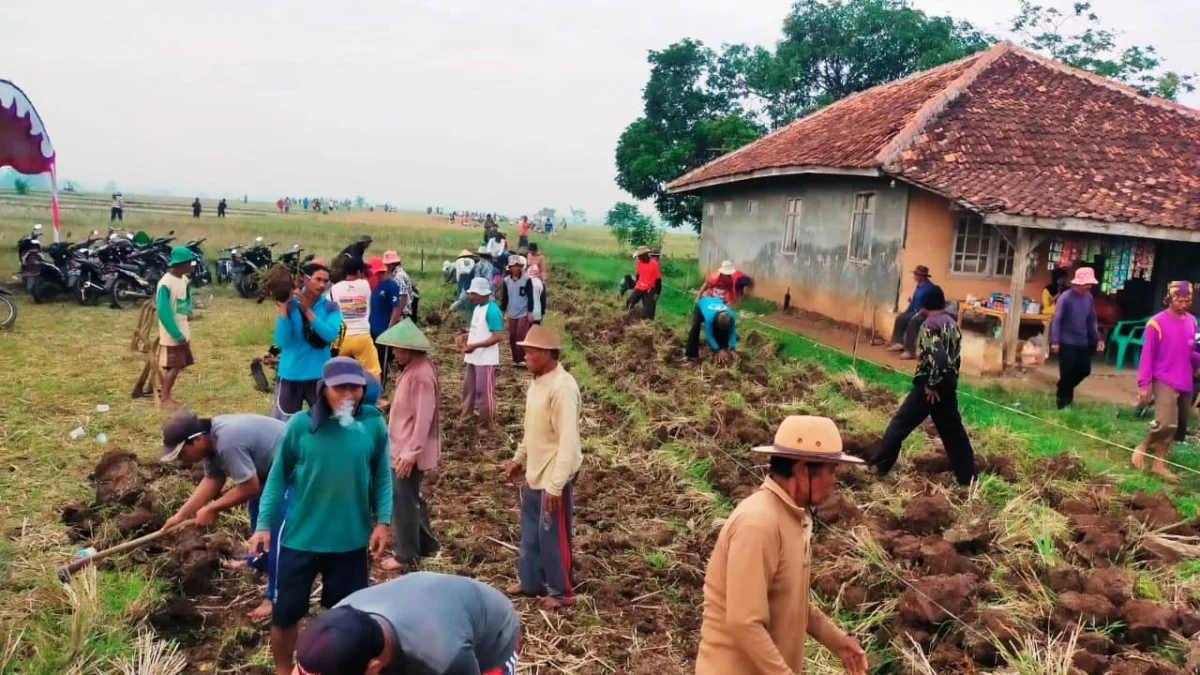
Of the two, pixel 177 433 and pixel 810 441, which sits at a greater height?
pixel 810 441

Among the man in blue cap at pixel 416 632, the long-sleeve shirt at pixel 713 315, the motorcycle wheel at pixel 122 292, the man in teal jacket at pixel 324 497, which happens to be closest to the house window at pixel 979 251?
the long-sleeve shirt at pixel 713 315

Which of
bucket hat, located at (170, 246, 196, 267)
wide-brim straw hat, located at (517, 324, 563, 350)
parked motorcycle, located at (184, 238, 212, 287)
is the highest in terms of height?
bucket hat, located at (170, 246, 196, 267)

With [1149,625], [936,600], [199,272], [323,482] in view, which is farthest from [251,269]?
[1149,625]

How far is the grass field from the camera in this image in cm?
425

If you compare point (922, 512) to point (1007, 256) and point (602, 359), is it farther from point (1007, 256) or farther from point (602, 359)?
point (1007, 256)

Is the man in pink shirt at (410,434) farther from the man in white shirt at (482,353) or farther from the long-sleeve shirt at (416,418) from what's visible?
the man in white shirt at (482,353)

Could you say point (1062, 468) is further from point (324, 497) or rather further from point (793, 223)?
point (793, 223)

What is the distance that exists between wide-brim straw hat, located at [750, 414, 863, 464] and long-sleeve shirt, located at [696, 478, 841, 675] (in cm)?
12

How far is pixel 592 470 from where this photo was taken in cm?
727

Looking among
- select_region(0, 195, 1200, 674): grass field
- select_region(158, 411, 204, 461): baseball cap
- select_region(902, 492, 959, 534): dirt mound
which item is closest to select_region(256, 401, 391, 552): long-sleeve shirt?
select_region(158, 411, 204, 461): baseball cap

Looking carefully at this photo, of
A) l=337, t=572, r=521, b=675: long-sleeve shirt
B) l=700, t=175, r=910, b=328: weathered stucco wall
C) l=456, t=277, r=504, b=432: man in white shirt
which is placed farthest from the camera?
l=700, t=175, r=910, b=328: weathered stucco wall

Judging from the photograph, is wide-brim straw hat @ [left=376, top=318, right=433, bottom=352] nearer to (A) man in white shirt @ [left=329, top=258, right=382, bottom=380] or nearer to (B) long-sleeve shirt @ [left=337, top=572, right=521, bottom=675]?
(A) man in white shirt @ [left=329, top=258, right=382, bottom=380]

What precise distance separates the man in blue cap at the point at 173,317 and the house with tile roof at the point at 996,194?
915 cm

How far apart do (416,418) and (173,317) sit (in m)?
3.96
